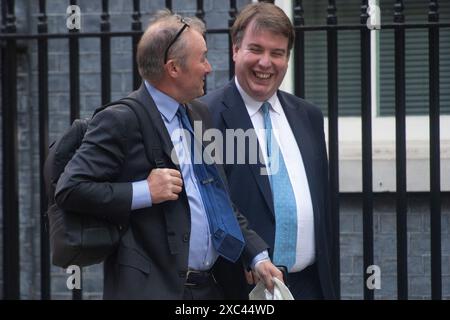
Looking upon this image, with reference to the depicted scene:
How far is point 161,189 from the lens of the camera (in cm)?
399

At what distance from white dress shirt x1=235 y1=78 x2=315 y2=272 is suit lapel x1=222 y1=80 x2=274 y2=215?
0.10 ft

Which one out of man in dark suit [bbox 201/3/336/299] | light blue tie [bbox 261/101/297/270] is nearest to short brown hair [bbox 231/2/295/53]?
man in dark suit [bbox 201/3/336/299]

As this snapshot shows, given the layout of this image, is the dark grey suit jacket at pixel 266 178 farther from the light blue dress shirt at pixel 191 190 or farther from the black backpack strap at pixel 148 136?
the black backpack strap at pixel 148 136

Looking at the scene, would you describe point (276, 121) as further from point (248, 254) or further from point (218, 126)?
point (248, 254)

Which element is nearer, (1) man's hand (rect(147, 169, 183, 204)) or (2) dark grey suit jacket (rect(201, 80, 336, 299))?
(1) man's hand (rect(147, 169, 183, 204))

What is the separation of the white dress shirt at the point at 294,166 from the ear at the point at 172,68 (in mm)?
707

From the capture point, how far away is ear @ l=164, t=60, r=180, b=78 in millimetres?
4129

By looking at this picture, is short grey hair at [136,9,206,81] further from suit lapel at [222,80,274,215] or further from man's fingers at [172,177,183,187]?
suit lapel at [222,80,274,215]

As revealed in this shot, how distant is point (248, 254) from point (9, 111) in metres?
2.08

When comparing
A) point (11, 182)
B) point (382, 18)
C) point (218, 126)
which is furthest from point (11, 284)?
point (382, 18)

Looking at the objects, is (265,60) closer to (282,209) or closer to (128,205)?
(282,209)

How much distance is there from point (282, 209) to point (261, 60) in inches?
24.1

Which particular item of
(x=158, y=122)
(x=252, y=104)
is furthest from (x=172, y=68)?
(x=252, y=104)

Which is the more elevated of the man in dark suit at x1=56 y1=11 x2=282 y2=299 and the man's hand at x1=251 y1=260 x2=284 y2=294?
the man in dark suit at x1=56 y1=11 x2=282 y2=299
